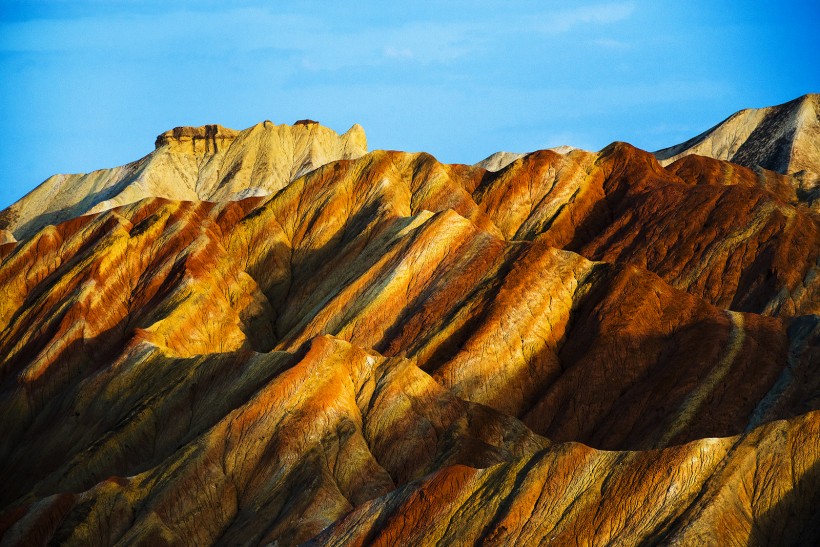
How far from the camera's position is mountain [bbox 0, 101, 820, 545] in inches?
2328

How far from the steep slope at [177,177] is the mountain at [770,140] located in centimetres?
5118

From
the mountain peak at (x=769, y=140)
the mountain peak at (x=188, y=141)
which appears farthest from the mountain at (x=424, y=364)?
the mountain peak at (x=188, y=141)

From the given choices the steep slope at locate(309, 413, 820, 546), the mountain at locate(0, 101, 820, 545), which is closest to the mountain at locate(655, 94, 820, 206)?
the mountain at locate(0, 101, 820, 545)

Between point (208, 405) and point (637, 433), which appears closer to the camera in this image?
point (637, 433)

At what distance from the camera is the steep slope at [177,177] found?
607 feet

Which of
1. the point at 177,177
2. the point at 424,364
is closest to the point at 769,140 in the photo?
the point at 177,177

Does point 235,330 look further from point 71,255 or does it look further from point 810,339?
point 810,339

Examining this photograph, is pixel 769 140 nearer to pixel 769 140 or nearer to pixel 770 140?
pixel 769 140

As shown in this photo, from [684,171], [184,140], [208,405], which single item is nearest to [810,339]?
[208,405]

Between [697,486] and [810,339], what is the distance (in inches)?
1225

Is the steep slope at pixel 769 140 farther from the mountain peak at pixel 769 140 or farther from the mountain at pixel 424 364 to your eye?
the mountain at pixel 424 364

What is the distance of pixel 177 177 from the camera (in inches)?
7520

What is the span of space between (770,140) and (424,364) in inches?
3545

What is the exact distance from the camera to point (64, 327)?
374 feet
